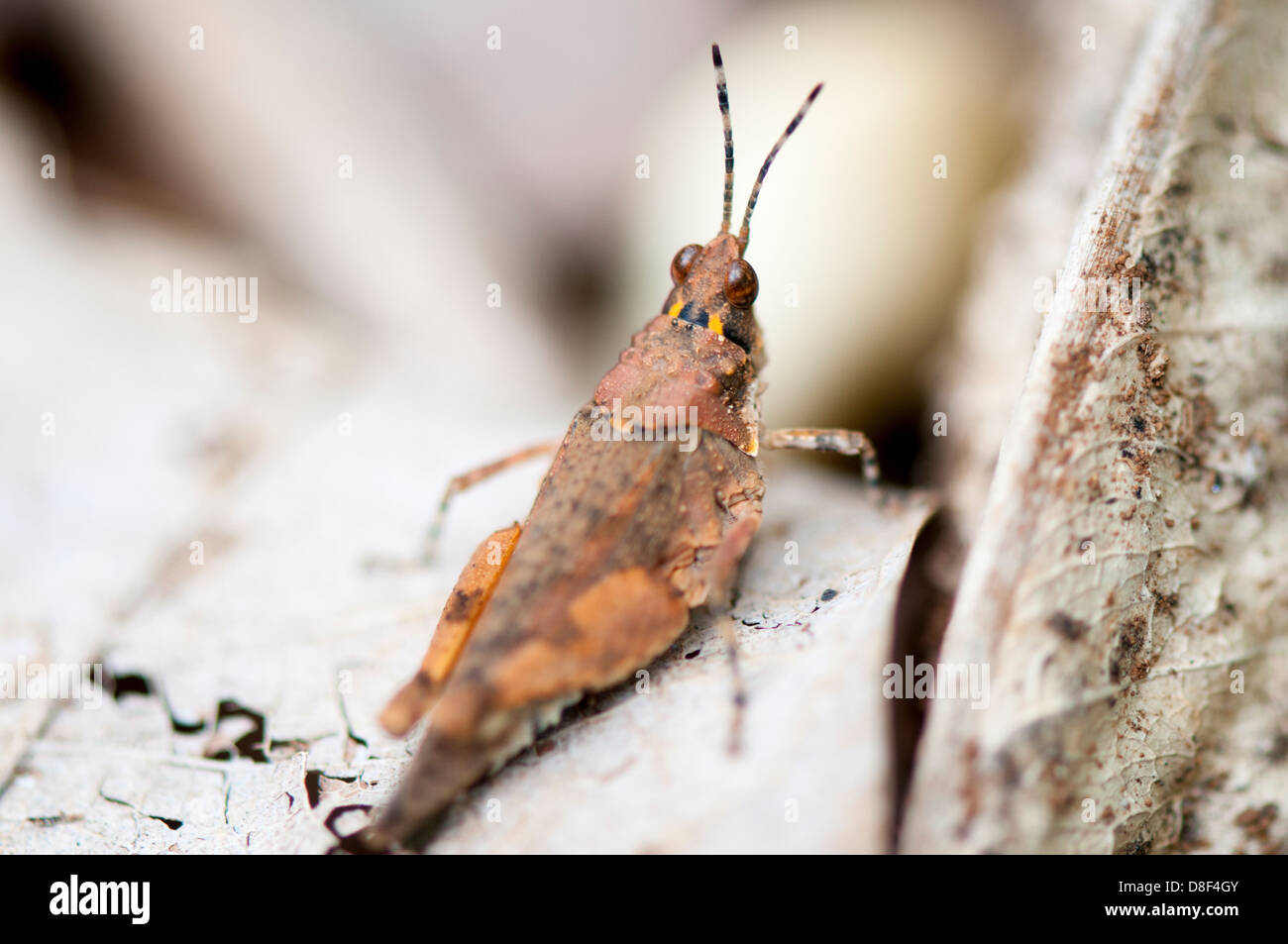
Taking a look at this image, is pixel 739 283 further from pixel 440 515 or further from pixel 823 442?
pixel 440 515

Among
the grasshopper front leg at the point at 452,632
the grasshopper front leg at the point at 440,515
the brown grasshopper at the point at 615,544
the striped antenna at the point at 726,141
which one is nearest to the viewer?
the brown grasshopper at the point at 615,544

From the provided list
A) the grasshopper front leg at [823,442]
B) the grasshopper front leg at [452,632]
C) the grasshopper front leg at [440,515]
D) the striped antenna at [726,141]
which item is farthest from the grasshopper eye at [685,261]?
the grasshopper front leg at [452,632]

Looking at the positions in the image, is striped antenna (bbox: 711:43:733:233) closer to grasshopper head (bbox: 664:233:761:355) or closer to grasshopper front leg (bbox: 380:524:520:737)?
grasshopper head (bbox: 664:233:761:355)

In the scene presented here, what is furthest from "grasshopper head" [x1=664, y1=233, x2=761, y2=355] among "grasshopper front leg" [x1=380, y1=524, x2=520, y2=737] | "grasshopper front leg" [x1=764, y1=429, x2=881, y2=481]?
"grasshopper front leg" [x1=380, y1=524, x2=520, y2=737]

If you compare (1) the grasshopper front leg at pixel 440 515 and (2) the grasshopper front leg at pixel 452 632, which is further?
(1) the grasshopper front leg at pixel 440 515

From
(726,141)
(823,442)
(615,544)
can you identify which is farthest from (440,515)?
(726,141)

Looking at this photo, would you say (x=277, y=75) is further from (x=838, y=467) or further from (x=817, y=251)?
(x=838, y=467)

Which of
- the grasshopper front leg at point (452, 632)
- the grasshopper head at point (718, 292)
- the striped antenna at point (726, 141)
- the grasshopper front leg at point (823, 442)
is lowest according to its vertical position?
the grasshopper front leg at point (452, 632)

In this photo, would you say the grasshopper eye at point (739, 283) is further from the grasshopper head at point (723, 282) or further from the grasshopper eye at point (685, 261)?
the grasshopper eye at point (685, 261)

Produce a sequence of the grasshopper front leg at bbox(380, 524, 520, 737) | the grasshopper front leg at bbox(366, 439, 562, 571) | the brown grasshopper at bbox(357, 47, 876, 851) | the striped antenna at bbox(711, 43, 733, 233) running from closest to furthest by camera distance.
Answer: the brown grasshopper at bbox(357, 47, 876, 851) → the grasshopper front leg at bbox(380, 524, 520, 737) → the striped antenna at bbox(711, 43, 733, 233) → the grasshopper front leg at bbox(366, 439, 562, 571)
